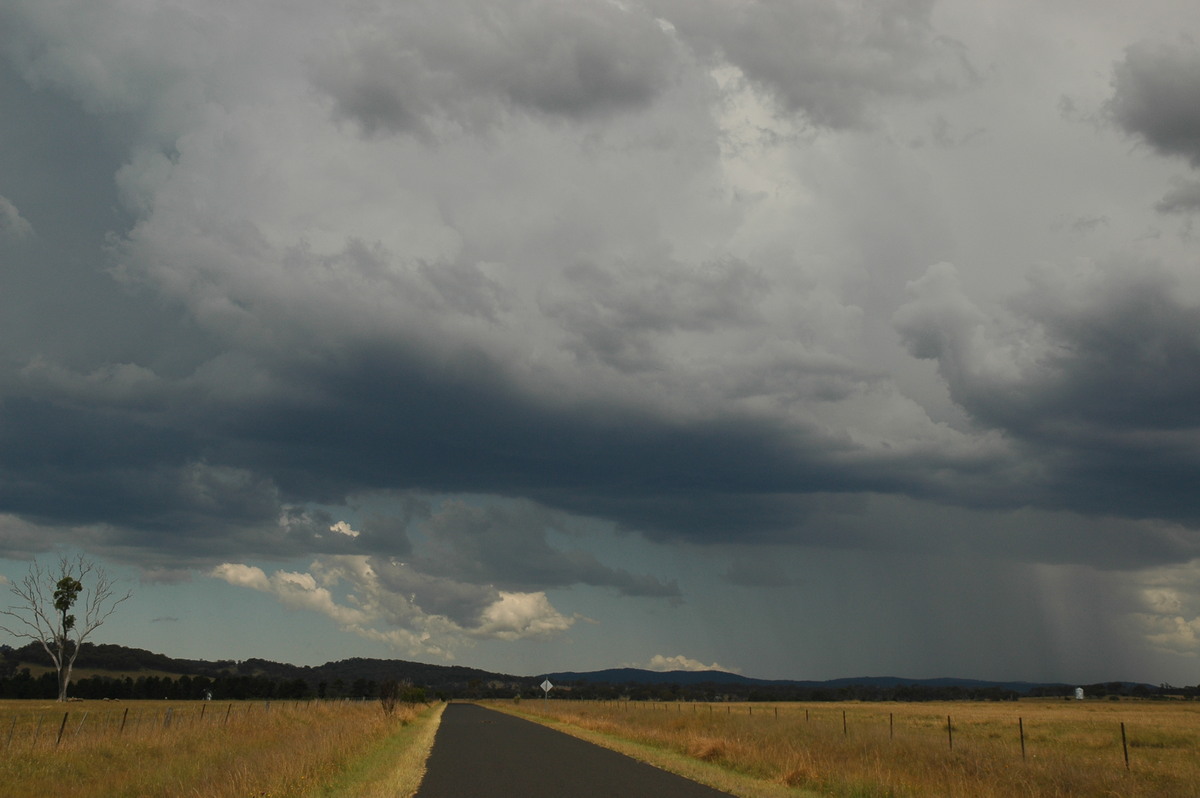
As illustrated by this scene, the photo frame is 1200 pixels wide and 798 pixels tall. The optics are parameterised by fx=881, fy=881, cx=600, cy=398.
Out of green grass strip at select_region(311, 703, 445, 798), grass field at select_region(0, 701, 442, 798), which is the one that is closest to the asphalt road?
green grass strip at select_region(311, 703, 445, 798)

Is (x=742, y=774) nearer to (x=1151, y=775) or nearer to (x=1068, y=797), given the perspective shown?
(x=1068, y=797)

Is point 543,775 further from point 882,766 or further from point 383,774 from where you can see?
point 882,766

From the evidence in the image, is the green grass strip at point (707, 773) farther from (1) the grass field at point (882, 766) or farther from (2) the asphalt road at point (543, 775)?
(2) the asphalt road at point (543, 775)

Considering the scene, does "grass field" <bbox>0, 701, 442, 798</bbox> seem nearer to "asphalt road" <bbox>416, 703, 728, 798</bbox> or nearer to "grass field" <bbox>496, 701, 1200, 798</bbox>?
"asphalt road" <bbox>416, 703, 728, 798</bbox>

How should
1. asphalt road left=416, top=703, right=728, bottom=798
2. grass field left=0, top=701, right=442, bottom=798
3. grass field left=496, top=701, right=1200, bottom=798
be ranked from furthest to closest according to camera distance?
grass field left=496, top=701, right=1200, bottom=798
asphalt road left=416, top=703, right=728, bottom=798
grass field left=0, top=701, right=442, bottom=798

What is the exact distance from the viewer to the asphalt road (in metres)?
17.2

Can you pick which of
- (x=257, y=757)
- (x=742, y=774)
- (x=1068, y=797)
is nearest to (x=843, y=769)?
(x=742, y=774)

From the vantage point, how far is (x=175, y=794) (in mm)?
16531

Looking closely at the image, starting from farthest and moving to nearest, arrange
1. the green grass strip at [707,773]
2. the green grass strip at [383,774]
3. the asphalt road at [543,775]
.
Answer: the green grass strip at [707,773] < the asphalt road at [543,775] < the green grass strip at [383,774]

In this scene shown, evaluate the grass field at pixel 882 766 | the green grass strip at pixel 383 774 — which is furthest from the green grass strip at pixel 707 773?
the green grass strip at pixel 383 774

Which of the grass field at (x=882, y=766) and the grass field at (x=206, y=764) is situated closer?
the grass field at (x=206, y=764)

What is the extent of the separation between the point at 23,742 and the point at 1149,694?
8206 inches

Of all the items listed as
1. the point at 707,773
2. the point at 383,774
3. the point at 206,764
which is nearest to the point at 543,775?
the point at 383,774

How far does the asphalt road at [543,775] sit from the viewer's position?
56.4 feet
